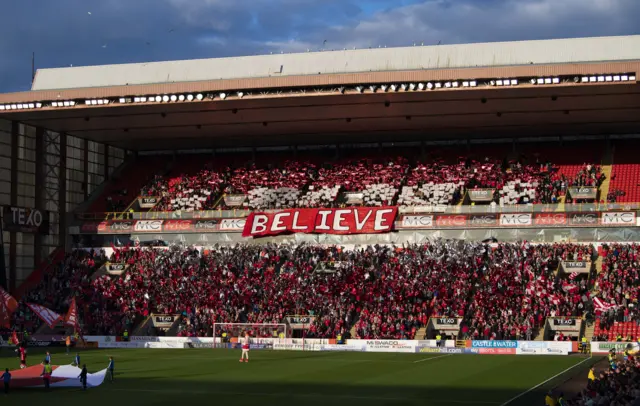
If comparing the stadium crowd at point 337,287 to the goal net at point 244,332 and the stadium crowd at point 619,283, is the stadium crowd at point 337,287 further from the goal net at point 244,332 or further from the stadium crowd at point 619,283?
the stadium crowd at point 619,283

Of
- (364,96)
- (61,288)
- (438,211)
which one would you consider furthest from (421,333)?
(61,288)

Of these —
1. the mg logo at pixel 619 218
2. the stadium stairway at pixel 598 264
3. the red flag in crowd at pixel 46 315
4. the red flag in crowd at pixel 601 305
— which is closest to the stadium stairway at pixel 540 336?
the red flag in crowd at pixel 601 305

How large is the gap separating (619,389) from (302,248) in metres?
42.6

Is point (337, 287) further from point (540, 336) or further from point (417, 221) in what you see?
point (540, 336)

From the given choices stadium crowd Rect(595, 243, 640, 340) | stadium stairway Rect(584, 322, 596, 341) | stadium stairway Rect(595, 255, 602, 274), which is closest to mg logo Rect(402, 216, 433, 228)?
stadium stairway Rect(595, 255, 602, 274)

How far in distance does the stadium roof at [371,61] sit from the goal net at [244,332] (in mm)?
17243

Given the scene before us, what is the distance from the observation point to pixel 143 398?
116 ft

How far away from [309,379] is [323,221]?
93.0 ft

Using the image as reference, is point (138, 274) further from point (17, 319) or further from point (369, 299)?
point (369, 299)

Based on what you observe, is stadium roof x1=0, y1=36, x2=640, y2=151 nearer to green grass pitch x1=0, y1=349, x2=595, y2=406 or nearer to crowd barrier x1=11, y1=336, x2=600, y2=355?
crowd barrier x1=11, y1=336, x2=600, y2=355

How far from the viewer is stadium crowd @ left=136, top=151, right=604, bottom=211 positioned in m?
68.1

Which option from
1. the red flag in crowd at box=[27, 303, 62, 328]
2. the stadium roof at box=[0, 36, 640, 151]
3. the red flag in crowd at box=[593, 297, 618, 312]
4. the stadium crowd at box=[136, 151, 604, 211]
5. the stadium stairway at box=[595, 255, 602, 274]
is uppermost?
the stadium roof at box=[0, 36, 640, 151]

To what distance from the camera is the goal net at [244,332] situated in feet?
199

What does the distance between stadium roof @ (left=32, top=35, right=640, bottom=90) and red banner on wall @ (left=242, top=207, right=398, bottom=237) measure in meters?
10.4
